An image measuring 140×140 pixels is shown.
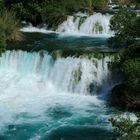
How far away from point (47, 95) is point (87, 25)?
7.88m

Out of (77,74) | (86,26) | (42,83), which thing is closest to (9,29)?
(86,26)

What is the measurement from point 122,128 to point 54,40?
14.2 metres

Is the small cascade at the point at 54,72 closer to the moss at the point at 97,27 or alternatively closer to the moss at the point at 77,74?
the moss at the point at 77,74

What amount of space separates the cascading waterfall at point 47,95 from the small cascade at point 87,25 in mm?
5828

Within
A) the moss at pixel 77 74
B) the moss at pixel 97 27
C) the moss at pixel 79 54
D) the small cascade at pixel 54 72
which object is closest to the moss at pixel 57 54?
the moss at pixel 79 54

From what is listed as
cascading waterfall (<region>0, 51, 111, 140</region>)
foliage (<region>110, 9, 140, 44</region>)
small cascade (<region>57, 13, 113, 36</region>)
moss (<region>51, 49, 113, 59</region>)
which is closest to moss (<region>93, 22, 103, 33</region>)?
small cascade (<region>57, 13, 113, 36</region>)

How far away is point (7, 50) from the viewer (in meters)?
20.1

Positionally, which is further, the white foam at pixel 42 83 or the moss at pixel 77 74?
the moss at pixel 77 74

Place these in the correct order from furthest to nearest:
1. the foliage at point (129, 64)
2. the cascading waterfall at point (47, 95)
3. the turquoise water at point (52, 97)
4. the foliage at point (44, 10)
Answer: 1. the foliage at point (44, 10)
2. the foliage at point (129, 64)
3. the cascading waterfall at point (47, 95)
4. the turquoise water at point (52, 97)

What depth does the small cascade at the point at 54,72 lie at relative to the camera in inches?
710

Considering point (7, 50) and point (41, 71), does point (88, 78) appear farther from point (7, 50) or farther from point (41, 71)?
point (7, 50)

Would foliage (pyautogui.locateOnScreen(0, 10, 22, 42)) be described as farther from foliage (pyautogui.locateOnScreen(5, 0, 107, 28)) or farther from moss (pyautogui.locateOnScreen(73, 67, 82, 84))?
moss (pyautogui.locateOnScreen(73, 67, 82, 84))

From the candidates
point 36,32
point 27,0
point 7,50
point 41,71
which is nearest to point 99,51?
point 41,71

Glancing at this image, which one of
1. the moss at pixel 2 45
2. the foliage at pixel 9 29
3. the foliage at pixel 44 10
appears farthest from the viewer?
the foliage at pixel 44 10
